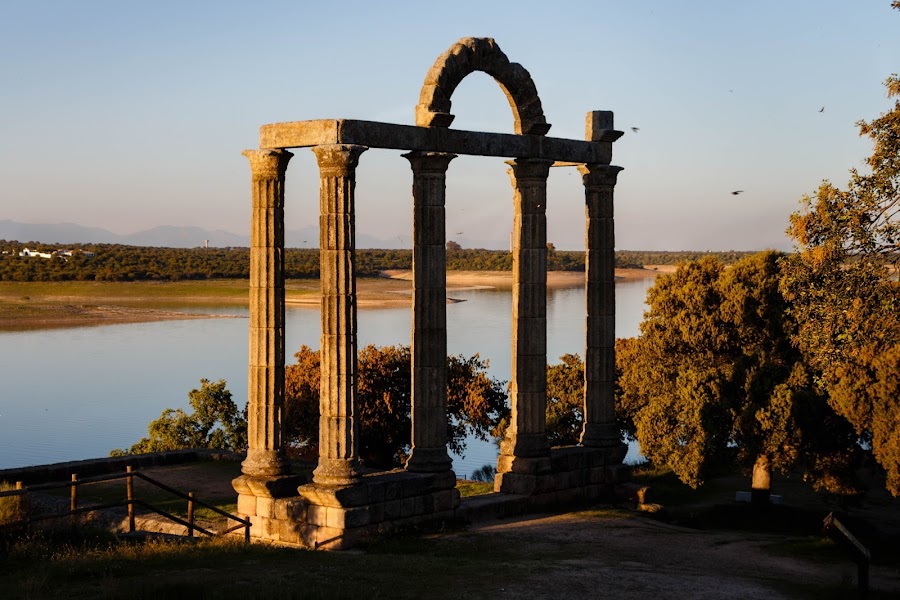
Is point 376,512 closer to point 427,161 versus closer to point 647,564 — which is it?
point 647,564

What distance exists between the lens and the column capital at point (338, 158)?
812 inches

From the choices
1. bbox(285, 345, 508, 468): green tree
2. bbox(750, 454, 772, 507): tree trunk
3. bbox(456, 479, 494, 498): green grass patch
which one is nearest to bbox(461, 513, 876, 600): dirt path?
bbox(456, 479, 494, 498): green grass patch

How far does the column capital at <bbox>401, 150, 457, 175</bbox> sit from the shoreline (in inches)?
2884

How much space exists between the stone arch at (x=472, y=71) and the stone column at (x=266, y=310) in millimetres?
2923

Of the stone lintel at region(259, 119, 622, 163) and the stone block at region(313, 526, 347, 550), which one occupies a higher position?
the stone lintel at region(259, 119, 622, 163)

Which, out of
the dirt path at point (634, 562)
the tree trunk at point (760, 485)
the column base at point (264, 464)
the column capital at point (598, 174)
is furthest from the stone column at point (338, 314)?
the tree trunk at point (760, 485)

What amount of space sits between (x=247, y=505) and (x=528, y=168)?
882 centimetres

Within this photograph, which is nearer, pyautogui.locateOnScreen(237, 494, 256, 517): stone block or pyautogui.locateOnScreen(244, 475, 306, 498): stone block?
pyautogui.locateOnScreen(244, 475, 306, 498): stone block

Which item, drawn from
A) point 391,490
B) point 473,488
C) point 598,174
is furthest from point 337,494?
point 473,488

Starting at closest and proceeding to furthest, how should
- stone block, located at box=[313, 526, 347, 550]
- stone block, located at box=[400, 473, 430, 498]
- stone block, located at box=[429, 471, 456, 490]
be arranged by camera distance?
stone block, located at box=[313, 526, 347, 550] → stone block, located at box=[400, 473, 430, 498] → stone block, located at box=[429, 471, 456, 490]

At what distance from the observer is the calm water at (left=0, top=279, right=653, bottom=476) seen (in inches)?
2147

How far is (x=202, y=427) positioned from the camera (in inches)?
1671

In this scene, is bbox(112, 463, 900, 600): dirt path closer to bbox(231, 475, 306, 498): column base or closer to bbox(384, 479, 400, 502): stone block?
bbox(384, 479, 400, 502): stone block

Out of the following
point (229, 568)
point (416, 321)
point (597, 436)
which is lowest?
point (229, 568)
